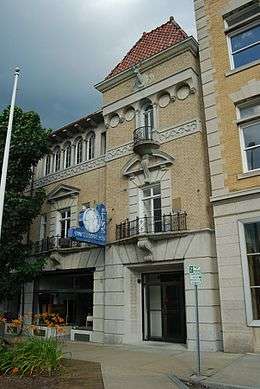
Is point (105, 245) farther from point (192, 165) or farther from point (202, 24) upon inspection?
point (202, 24)

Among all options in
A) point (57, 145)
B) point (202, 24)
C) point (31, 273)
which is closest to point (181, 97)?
point (202, 24)

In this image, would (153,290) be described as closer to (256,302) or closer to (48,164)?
(256,302)

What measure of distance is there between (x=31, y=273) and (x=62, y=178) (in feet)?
19.4

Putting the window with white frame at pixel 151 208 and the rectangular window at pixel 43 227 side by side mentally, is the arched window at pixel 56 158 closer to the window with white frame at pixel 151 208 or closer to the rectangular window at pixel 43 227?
the rectangular window at pixel 43 227

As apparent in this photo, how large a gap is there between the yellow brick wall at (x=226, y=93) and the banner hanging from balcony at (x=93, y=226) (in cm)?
600

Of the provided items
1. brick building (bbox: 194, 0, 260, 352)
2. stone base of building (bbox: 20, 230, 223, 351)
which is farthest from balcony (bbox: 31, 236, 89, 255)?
brick building (bbox: 194, 0, 260, 352)

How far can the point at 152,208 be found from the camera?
16750 millimetres

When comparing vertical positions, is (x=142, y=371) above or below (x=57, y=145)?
below

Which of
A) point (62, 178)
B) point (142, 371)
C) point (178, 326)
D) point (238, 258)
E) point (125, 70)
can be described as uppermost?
point (125, 70)

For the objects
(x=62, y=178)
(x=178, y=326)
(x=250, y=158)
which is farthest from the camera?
(x=62, y=178)

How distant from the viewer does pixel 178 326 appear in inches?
608

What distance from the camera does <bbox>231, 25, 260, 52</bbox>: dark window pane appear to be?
1501 centimetres

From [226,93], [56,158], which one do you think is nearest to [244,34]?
[226,93]

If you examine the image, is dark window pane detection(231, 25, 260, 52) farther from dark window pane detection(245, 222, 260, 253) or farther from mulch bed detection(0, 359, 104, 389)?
mulch bed detection(0, 359, 104, 389)
